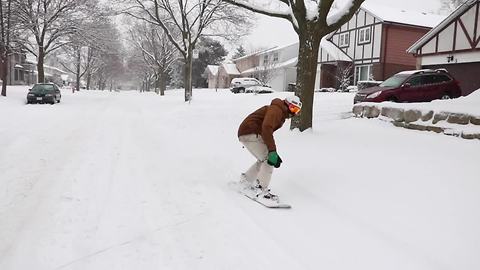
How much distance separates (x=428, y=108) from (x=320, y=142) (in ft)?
8.01

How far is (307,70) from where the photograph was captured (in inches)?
413

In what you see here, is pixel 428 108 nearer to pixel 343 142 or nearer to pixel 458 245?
pixel 343 142

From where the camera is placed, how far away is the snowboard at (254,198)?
552cm

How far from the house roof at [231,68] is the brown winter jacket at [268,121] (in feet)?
188

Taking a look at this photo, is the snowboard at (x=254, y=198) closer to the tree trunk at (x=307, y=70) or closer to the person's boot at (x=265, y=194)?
the person's boot at (x=265, y=194)

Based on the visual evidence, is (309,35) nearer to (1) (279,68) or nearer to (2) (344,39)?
(2) (344,39)

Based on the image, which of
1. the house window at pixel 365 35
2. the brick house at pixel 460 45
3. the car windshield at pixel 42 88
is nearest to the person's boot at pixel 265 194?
the brick house at pixel 460 45

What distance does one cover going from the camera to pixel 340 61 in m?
34.8

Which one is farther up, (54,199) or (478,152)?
(478,152)

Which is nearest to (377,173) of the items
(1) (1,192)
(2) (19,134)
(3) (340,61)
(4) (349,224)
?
(4) (349,224)

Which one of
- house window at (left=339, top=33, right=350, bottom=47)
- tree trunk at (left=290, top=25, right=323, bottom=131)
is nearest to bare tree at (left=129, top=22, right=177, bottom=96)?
house window at (left=339, top=33, right=350, bottom=47)

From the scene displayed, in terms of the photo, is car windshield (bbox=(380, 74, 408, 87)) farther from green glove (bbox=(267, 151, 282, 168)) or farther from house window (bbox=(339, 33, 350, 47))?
house window (bbox=(339, 33, 350, 47))

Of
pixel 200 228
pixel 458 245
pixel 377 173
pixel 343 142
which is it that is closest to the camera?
pixel 458 245

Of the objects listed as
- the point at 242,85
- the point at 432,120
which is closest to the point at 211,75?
the point at 242,85
